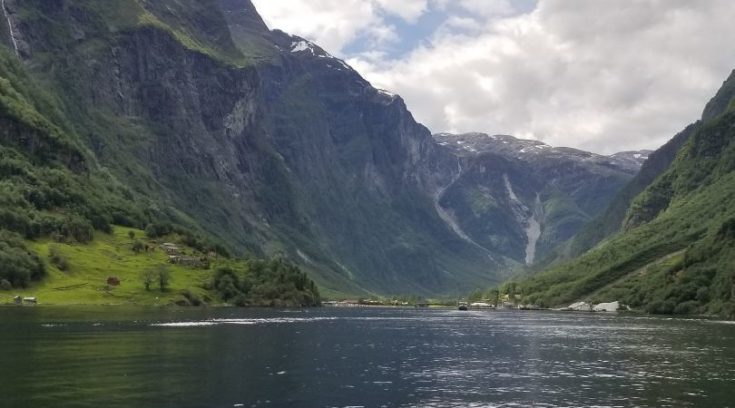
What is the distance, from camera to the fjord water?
227 feet

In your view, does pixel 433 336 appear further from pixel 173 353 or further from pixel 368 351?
pixel 173 353

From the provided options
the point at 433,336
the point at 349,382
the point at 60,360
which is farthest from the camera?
the point at 433,336

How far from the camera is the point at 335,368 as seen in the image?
307 feet

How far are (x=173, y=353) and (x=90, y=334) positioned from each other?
99.7 ft

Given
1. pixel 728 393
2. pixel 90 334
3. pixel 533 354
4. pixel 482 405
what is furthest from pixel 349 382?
pixel 90 334

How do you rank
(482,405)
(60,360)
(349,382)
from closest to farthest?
(482,405), (349,382), (60,360)

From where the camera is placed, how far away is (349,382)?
267ft

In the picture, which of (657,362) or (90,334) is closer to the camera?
(657,362)

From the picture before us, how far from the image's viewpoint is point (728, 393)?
74.9 meters

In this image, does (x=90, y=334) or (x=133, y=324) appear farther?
(x=133, y=324)

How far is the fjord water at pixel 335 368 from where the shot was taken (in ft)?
227

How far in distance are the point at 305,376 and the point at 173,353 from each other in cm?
2595

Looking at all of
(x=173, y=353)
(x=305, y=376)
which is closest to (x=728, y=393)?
(x=305, y=376)

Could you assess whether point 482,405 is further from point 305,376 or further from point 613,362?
point 613,362
